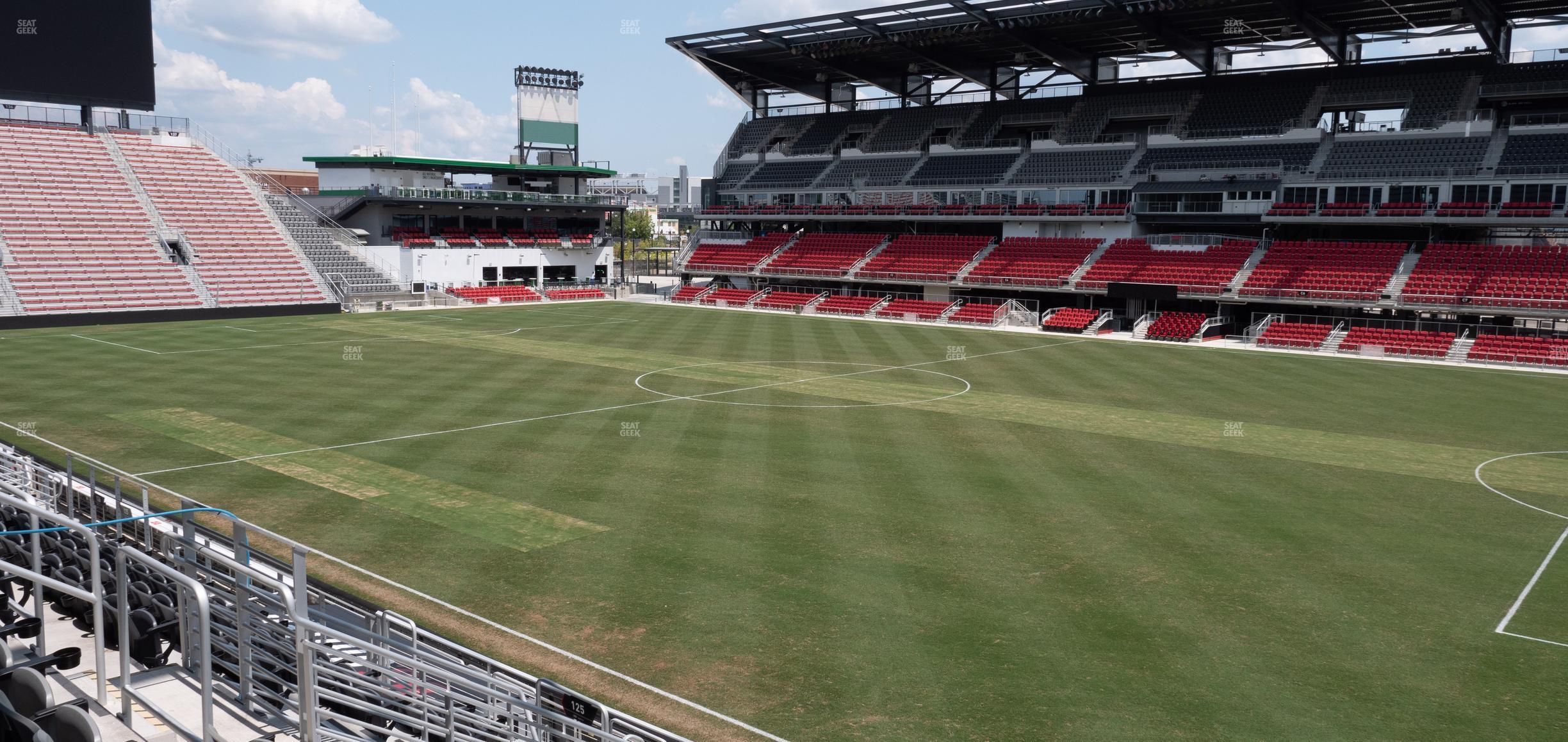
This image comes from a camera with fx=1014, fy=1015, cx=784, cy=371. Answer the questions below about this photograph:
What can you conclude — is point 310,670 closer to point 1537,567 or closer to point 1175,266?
point 1537,567

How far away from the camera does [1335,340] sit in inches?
1877

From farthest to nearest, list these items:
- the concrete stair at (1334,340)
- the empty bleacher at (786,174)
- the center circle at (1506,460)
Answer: the empty bleacher at (786,174) < the concrete stair at (1334,340) < the center circle at (1506,460)

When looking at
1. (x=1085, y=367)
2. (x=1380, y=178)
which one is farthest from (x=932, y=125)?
(x=1085, y=367)

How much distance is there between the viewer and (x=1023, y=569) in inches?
620

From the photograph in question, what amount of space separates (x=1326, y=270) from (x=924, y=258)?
78.0ft

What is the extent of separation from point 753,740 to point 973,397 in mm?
22502

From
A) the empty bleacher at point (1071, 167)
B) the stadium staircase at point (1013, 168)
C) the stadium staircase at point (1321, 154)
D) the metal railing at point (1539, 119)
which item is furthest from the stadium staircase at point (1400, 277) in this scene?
the stadium staircase at point (1013, 168)

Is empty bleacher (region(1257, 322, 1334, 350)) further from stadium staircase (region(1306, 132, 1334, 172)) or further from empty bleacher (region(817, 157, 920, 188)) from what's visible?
empty bleacher (region(817, 157, 920, 188))

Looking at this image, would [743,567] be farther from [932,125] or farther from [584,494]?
[932,125]

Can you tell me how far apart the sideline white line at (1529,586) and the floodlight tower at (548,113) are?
7641 cm

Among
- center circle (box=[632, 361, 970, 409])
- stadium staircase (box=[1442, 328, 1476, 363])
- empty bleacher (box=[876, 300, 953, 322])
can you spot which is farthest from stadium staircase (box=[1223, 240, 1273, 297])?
center circle (box=[632, 361, 970, 409])

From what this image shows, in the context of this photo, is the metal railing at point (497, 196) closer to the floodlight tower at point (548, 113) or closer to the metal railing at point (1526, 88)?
the floodlight tower at point (548, 113)

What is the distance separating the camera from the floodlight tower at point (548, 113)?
81.8m

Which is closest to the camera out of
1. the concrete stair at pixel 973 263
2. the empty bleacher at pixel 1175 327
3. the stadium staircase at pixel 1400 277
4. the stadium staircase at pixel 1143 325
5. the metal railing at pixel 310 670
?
the metal railing at pixel 310 670
